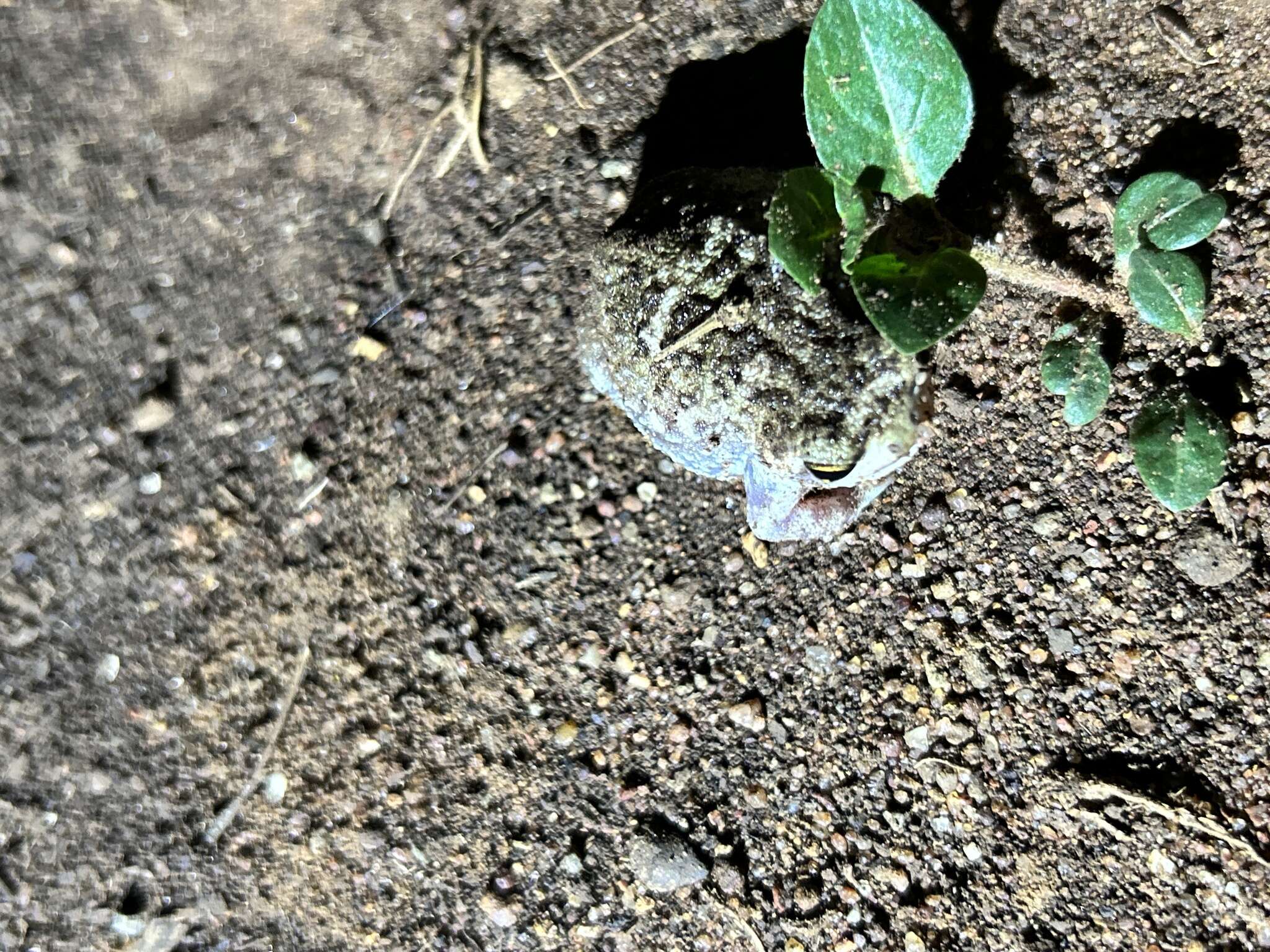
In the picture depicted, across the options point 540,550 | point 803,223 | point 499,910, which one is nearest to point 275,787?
point 499,910

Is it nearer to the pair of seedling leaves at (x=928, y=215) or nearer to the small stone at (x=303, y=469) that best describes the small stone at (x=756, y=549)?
the pair of seedling leaves at (x=928, y=215)

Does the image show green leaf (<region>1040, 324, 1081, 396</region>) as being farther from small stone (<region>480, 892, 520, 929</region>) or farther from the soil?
small stone (<region>480, 892, 520, 929</region>)

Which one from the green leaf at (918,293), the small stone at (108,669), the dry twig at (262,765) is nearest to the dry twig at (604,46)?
the green leaf at (918,293)

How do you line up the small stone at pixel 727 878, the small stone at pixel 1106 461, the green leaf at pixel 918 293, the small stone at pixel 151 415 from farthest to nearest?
the small stone at pixel 151 415, the small stone at pixel 727 878, the small stone at pixel 1106 461, the green leaf at pixel 918 293

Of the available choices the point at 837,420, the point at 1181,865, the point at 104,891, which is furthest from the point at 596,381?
the point at 104,891

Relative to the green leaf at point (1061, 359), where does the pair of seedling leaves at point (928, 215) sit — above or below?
above

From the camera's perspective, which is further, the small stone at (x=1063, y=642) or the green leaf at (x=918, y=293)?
the small stone at (x=1063, y=642)
